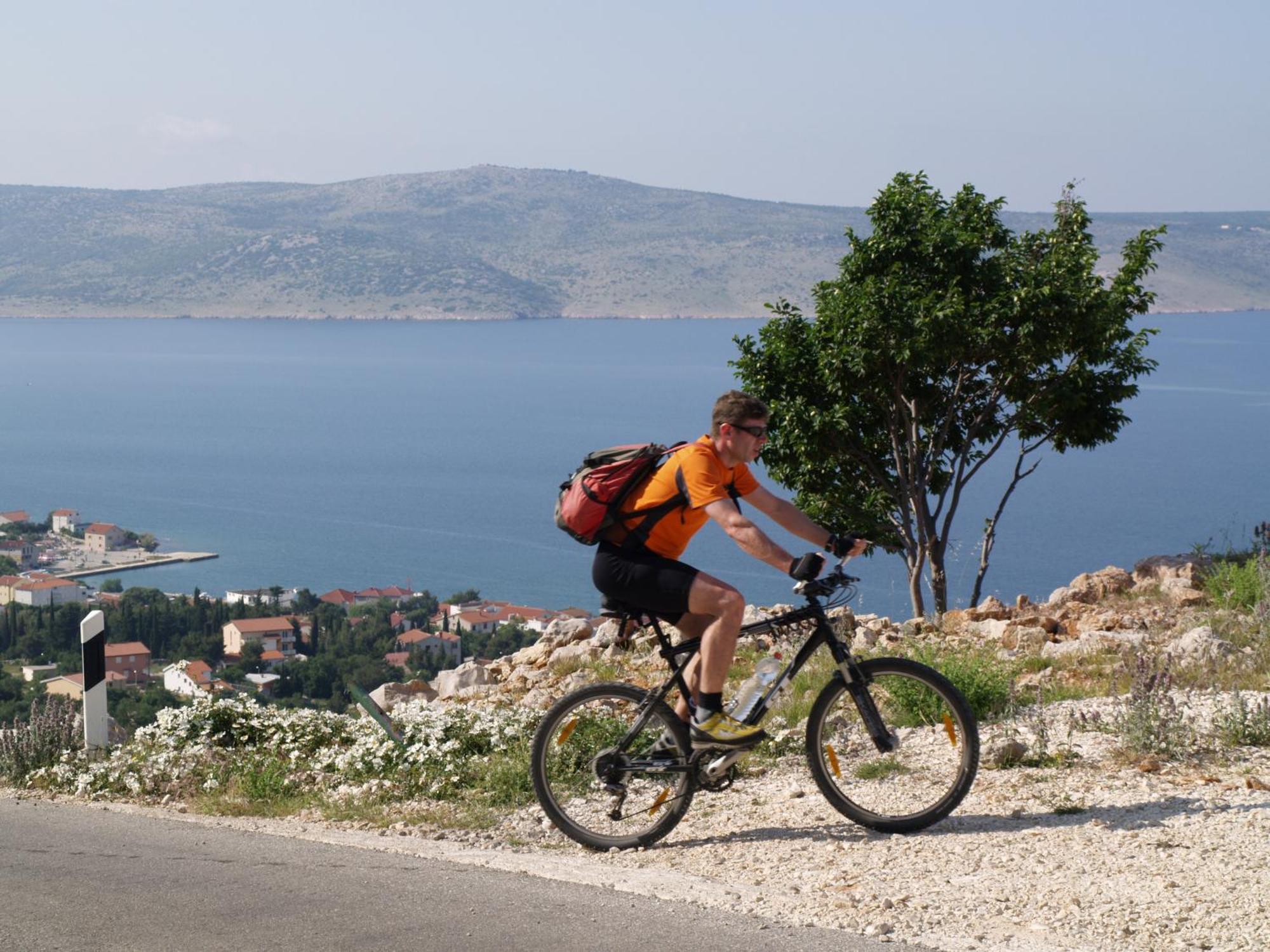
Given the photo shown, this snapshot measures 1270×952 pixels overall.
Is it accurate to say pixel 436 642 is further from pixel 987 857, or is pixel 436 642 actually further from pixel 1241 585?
pixel 987 857

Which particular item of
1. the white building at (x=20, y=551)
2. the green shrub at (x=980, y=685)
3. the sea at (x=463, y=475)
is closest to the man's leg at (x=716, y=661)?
the green shrub at (x=980, y=685)

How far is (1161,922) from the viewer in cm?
411

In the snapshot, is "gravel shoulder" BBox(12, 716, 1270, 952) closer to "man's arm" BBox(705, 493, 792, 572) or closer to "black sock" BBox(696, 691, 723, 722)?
"black sock" BBox(696, 691, 723, 722)

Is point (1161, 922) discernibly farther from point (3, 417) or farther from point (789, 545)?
point (3, 417)

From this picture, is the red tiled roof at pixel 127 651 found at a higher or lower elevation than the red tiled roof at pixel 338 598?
higher

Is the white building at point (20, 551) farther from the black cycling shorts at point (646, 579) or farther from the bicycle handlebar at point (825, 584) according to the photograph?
the bicycle handlebar at point (825, 584)

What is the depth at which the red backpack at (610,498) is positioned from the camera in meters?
5.15

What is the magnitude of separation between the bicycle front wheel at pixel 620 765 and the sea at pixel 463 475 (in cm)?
2388

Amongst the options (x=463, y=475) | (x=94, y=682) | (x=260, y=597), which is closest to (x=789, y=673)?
(x=94, y=682)

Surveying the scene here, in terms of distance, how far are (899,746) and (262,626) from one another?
127ft

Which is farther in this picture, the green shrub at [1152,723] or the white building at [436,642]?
the white building at [436,642]

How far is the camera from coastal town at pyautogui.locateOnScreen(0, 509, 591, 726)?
1202 inches

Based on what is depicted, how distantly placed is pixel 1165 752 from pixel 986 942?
2330 mm

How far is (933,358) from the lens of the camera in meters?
16.2
